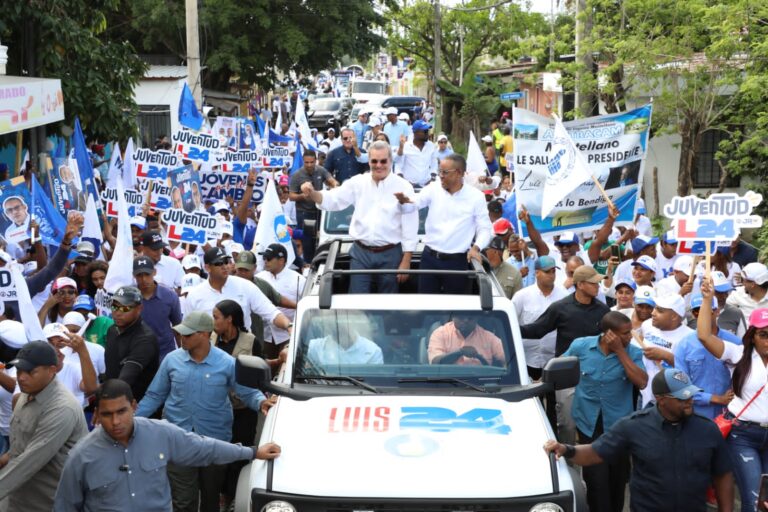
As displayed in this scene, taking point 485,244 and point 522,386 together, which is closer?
point 522,386

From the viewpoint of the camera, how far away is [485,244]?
9.29 metres

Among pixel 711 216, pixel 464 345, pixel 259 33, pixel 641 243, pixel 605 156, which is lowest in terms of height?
pixel 641 243

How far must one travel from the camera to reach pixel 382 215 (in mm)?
9383

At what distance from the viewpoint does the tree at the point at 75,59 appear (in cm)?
1689

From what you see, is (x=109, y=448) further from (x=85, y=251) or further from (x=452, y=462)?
(x=85, y=251)

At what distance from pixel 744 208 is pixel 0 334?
5.61 m

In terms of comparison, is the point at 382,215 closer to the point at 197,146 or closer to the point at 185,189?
the point at 185,189

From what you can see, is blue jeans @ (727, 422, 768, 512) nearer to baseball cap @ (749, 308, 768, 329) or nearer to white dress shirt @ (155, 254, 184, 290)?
baseball cap @ (749, 308, 768, 329)

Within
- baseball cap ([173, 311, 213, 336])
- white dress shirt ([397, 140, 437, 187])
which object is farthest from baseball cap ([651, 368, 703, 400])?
white dress shirt ([397, 140, 437, 187])

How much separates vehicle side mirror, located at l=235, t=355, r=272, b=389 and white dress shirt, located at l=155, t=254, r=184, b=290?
4.66 metres

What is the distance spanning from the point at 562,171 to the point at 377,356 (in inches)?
216

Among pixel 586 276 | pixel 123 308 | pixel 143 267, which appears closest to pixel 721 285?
pixel 586 276

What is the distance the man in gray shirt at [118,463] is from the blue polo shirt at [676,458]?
2.49 metres

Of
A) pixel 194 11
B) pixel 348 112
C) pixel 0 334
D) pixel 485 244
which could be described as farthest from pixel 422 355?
pixel 348 112
